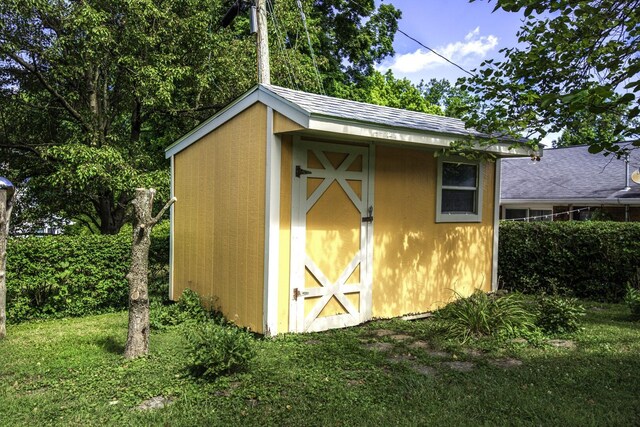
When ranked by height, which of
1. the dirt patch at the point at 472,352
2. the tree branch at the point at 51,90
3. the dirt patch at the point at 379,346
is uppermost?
the tree branch at the point at 51,90

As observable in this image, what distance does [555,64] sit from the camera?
4.21 meters

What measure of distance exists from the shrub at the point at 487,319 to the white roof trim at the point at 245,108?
2.92m

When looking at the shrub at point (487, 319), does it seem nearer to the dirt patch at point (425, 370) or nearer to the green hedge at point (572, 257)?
the dirt patch at point (425, 370)

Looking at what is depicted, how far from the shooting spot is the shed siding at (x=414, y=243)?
19.0 ft

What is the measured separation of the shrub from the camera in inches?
198

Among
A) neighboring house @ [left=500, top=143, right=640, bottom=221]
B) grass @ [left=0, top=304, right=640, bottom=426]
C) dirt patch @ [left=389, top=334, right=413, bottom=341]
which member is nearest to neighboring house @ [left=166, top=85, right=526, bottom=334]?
dirt patch @ [left=389, top=334, right=413, bottom=341]

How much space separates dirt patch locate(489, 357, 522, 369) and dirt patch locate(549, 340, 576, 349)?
2.50 feet

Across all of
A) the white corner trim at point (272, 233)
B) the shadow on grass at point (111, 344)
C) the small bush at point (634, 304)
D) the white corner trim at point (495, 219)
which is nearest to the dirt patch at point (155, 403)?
the shadow on grass at point (111, 344)

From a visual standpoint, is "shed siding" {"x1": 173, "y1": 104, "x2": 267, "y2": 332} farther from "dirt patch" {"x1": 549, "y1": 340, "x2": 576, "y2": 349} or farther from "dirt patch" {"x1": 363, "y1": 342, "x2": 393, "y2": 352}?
"dirt patch" {"x1": 549, "y1": 340, "x2": 576, "y2": 349}

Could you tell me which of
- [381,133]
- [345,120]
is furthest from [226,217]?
[381,133]

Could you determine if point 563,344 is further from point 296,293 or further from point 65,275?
point 65,275

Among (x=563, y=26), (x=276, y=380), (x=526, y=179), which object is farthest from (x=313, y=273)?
(x=526, y=179)

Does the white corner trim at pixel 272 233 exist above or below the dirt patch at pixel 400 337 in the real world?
above

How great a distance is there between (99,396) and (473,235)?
17.8ft
